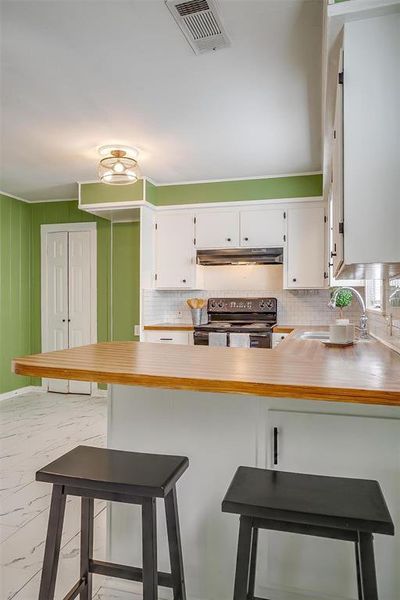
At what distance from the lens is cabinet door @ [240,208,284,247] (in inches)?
177

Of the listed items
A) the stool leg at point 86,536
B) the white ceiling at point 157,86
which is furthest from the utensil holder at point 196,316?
the stool leg at point 86,536

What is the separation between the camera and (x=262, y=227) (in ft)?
14.9

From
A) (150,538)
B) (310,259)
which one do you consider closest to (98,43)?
(150,538)

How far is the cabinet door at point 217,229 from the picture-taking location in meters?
4.62

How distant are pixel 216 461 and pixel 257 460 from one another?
0.54ft

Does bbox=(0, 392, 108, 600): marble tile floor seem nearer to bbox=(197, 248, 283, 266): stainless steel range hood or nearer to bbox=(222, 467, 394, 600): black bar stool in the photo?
bbox=(222, 467, 394, 600): black bar stool

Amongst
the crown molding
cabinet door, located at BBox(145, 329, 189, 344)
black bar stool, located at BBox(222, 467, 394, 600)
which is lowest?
black bar stool, located at BBox(222, 467, 394, 600)

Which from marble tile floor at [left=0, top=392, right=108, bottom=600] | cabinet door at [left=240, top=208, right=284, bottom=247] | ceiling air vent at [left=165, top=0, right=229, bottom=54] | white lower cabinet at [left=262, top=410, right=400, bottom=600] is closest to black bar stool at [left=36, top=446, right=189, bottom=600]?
white lower cabinet at [left=262, top=410, right=400, bottom=600]

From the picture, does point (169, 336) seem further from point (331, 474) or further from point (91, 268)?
point (331, 474)

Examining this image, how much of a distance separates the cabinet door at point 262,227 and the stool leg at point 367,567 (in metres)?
3.63

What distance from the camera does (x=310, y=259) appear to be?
4.43 metres

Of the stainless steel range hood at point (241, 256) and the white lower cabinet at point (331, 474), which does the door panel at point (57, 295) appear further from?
the white lower cabinet at point (331, 474)

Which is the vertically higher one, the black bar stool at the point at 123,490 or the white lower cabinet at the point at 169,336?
the white lower cabinet at the point at 169,336

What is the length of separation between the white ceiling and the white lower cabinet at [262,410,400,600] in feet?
6.03
